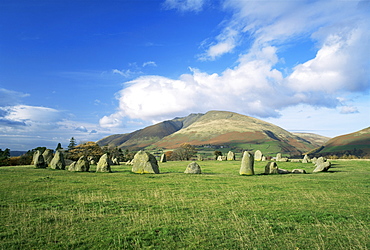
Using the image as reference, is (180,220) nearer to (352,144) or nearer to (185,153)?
(185,153)

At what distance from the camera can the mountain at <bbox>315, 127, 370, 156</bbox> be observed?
102438 mm

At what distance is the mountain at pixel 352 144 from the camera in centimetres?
10244

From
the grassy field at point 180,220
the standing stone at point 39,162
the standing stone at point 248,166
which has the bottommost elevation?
the grassy field at point 180,220

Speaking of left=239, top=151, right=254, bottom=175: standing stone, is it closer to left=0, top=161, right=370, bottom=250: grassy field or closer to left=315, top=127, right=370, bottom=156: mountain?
left=0, top=161, right=370, bottom=250: grassy field

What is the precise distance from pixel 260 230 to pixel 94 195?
9327 mm

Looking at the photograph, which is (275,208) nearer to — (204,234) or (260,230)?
(260,230)

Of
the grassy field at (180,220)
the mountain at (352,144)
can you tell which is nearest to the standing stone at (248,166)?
the grassy field at (180,220)

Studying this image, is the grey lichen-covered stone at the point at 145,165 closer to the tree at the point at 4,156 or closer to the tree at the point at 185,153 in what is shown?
the tree at the point at 4,156

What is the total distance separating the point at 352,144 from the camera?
113 metres

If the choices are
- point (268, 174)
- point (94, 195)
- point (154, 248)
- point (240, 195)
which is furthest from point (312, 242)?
point (268, 174)

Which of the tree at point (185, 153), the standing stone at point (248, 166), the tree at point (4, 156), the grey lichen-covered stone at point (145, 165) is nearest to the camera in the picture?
the standing stone at point (248, 166)

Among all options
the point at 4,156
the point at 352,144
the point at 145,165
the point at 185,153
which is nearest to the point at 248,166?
the point at 145,165

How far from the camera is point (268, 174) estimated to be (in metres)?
26.4

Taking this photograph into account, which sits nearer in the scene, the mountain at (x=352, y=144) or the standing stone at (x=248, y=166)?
the standing stone at (x=248, y=166)
